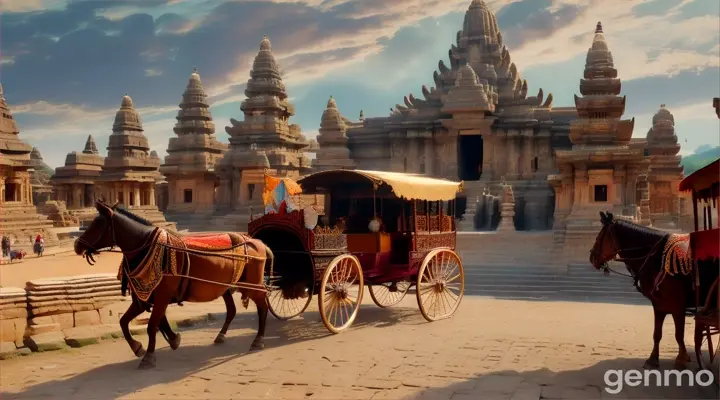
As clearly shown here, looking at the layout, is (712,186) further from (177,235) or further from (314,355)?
(177,235)

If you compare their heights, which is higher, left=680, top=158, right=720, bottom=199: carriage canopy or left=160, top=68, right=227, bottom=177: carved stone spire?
left=160, top=68, right=227, bottom=177: carved stone spire

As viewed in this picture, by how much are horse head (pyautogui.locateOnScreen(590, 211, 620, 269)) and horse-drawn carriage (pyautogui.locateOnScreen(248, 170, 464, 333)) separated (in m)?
3.55

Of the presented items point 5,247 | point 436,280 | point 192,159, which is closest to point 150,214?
point 192,159

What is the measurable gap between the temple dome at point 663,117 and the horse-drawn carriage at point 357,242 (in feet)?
94.1

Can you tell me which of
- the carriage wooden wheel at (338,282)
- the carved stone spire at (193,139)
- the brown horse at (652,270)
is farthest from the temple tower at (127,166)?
the brown horse at (652,270)

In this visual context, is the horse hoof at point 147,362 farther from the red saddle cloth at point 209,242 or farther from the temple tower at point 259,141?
the temple tower at point 259,141

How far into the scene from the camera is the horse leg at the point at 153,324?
829 centimetres

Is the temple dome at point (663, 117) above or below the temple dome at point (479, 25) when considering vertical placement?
below

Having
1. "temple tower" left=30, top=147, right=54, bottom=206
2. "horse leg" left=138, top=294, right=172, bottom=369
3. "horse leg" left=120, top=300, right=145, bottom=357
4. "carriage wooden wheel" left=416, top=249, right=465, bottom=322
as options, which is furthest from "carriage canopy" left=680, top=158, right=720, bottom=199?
"temple tower" left=30, top=147, right=54, bottom=206

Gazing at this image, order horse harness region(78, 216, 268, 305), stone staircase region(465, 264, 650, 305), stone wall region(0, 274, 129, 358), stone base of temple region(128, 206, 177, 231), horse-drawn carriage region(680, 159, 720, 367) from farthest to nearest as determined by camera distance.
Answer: stone base of temple region(128, 206, 177, 231)
stone staircase region(465, 264, 650, 305)
stone wall region(0, 274, 129, 358)
horse harness region(78, 216, 268, 305)
horse-drawn carriage region(680, 159, 720, 367)

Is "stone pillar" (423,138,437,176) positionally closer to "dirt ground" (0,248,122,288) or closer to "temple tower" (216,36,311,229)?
"temple tower" (216,36,311,229)

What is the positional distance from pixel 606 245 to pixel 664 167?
31.2 meters

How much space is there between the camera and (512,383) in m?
7.54

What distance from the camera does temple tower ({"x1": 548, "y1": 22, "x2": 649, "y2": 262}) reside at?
23234mm
